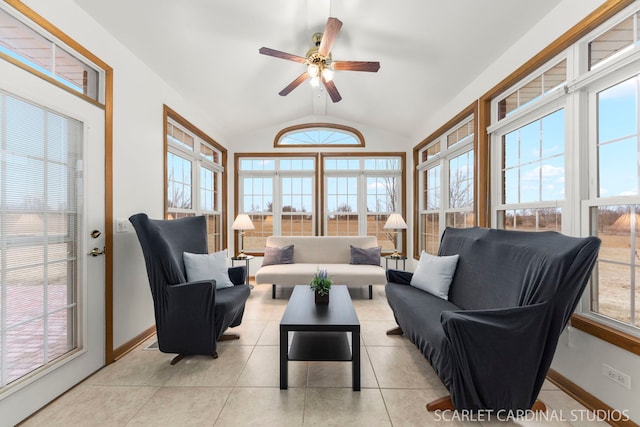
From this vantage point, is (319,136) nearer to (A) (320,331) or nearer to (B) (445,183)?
(B) (445,183)

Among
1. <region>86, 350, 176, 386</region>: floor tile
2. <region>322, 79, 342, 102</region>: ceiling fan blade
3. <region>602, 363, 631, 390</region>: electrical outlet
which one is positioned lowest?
<region>86, 350, 176, 386</region>: floor tile

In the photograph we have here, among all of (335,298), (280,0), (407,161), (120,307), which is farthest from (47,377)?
(407,161)

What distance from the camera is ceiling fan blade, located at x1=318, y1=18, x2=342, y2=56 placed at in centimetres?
197

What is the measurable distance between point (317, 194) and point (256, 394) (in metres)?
3.77

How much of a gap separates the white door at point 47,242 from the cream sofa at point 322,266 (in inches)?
81.4

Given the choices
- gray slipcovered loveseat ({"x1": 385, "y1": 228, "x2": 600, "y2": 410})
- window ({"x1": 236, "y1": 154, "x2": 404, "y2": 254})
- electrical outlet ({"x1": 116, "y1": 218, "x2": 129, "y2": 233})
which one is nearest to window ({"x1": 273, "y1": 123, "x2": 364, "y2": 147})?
window ({"x1": 236, "y1": 154, "x2": 404, "y2": 254})

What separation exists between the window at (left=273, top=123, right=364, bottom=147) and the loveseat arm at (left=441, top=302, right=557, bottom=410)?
417cm

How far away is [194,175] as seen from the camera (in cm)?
388

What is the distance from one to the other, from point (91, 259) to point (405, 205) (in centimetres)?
458

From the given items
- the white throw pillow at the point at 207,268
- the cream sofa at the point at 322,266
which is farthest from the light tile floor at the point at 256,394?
the cream sofa at the point at 322,266

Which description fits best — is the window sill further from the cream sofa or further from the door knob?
the door knob

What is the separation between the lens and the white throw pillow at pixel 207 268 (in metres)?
2.46

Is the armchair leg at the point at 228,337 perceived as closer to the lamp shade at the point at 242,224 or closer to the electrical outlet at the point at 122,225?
the electrical outlet at the point at 122,225

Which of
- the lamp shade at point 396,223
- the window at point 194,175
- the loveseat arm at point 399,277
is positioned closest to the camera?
the loveseat arm at point 399,277
